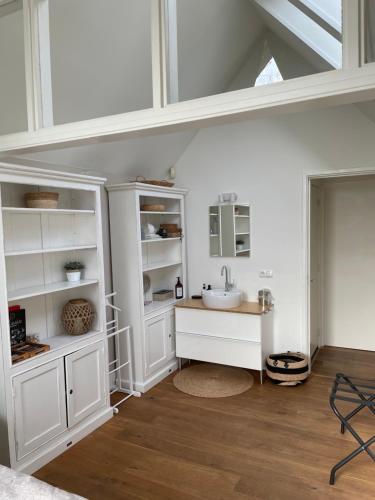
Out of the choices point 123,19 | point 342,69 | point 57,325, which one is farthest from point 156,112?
point 57,325

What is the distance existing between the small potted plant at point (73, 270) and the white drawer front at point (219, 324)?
1.31m

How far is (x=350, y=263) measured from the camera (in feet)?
14.9

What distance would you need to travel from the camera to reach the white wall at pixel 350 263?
14.5ft

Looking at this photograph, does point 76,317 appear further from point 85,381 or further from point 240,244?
point 240,244

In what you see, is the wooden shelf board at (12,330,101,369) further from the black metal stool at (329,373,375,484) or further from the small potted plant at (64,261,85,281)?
the black metal stool at (329,373,375,484)

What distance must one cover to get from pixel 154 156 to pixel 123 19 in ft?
5.33

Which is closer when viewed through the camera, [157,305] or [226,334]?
[226,334]

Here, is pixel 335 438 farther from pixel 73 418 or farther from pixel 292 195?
pixel 292 195

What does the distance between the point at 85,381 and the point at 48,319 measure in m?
0.58

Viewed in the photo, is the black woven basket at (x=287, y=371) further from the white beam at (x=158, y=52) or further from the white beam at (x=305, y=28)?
the white beam at (x=158, y=52)

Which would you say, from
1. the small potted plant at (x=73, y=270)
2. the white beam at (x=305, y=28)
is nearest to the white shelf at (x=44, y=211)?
the small potted plant at (x=73, y=270)

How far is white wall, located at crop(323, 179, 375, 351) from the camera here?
441 cm

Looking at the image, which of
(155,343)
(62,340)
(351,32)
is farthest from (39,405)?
(351,32)

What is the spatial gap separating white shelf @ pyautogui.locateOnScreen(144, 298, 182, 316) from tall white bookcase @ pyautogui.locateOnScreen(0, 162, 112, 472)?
0.72 m
